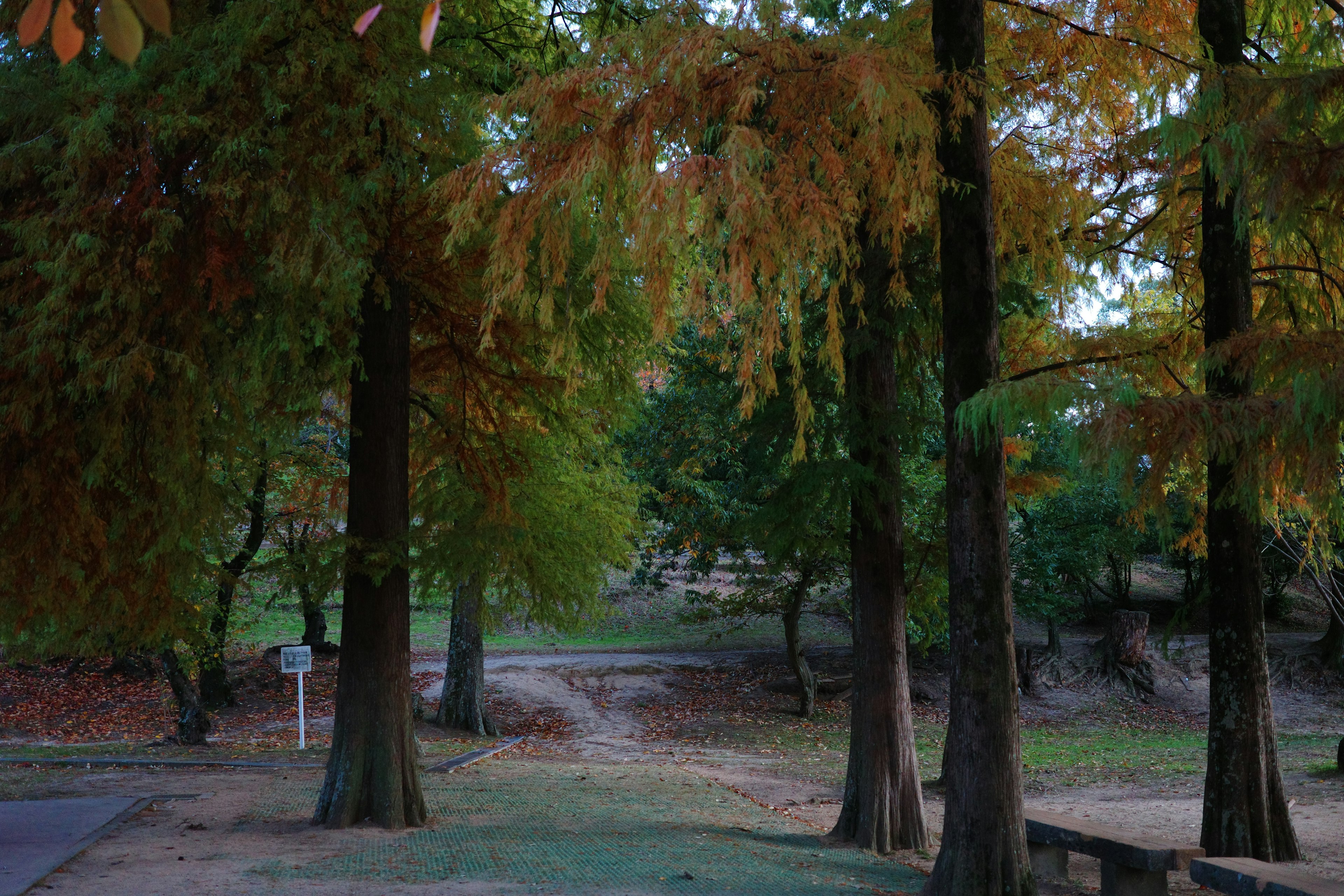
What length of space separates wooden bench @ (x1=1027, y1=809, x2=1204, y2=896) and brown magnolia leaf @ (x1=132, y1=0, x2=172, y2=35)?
7.26m

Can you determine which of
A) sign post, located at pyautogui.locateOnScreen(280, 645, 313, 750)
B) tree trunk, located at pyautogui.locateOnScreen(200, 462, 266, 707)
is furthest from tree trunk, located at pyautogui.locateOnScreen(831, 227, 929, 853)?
sign post, located at pyautogui.locateOnScreen(280, 645, 313, 750)

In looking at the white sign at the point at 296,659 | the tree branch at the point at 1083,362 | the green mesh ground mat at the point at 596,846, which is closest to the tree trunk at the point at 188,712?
the white sign at the point at 296,659

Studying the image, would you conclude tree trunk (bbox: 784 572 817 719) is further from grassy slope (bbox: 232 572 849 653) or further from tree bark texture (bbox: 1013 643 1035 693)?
tree bark texture (bbox: 1013 643 1035 693)

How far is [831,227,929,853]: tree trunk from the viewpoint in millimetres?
9812

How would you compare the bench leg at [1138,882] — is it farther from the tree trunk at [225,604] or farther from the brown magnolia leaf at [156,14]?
the tree trunk at [225,604]

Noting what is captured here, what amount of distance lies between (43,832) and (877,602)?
750cm

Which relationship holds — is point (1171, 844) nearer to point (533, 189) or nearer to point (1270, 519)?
point (1270, 519)

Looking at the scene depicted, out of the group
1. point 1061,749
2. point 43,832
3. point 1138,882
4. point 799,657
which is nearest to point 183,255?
point 43,832

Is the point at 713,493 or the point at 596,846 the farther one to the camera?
the point at 713,493

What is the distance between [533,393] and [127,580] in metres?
4.29

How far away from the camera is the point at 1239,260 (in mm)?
8289

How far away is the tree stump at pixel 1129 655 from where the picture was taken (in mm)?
23297

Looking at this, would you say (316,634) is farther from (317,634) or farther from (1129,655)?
(1129,655)

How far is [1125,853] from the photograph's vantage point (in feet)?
22.6
